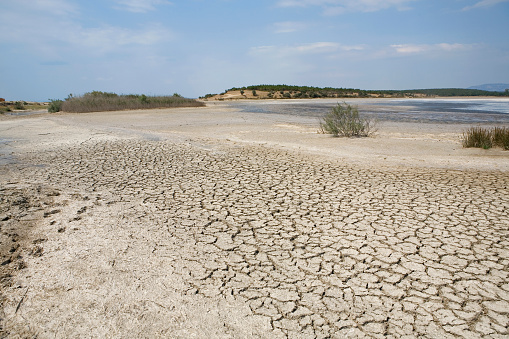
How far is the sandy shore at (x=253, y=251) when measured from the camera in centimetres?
229

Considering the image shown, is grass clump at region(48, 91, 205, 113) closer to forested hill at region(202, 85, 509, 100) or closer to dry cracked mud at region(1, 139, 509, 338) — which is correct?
dry cracked mud at region(1, 139, 509, 338)

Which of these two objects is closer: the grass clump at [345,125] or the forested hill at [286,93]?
the grass clump at [345,125]

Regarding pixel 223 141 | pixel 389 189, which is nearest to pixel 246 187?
pixel 389 189

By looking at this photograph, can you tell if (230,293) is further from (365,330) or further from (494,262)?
(494,262)

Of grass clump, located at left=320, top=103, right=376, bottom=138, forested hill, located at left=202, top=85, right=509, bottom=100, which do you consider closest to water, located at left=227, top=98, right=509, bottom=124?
grass clump, located at left=320, top=103, right=376, bottom=138

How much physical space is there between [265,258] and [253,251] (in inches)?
6.5

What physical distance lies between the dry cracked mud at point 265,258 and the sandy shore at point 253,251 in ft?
0.04

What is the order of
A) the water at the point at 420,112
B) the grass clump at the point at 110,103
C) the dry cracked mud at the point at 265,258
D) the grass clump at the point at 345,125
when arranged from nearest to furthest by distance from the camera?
1. the dry cracked mud at the point at 265,258
2. the grass clump at the point at 345,125
3. the water at the point at 420,112
4. the grass clump at the point at 110,103

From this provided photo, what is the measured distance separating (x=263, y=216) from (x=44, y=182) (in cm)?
347

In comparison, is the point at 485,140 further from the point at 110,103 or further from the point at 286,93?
the point at 286,93

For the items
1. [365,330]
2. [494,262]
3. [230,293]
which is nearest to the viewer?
[365,330]

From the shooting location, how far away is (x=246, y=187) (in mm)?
5180

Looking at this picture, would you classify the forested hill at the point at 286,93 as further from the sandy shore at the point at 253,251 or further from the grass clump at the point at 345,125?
the sandy shore at the point at 253,251

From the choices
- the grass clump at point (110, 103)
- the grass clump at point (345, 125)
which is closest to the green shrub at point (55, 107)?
the grass clump at point (110, 103)
